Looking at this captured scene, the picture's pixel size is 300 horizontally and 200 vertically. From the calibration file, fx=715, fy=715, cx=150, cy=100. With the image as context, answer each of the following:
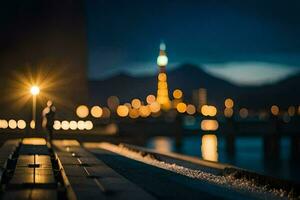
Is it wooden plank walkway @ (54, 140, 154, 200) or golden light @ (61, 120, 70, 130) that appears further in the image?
golden light @ (61, 120, 70, 130)

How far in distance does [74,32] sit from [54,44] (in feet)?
7.50

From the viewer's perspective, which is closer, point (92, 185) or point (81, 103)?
point (92, 185)

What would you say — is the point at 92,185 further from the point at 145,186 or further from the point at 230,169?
the point at 230,169

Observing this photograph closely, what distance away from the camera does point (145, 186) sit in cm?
1247

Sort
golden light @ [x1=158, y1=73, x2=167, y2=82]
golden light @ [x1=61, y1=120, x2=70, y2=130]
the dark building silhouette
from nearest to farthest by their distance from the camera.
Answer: golden light @ [x1=61, y1=120, x2=70, y2=130] < the dark building silhouette < golden light @ [x1=158, y1=73, x2=167, y2=82]

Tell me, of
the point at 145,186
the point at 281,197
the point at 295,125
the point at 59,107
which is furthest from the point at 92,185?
the point at 295,125

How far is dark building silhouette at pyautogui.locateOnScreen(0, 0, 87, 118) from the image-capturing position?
61.0 metres

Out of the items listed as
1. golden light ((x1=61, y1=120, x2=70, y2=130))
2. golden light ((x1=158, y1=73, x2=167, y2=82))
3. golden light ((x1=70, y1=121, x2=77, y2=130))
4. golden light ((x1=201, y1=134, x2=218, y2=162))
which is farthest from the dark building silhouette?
golden light ((x1=158, y1=73, x2=167, y2=82))

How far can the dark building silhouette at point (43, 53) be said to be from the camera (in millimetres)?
60969

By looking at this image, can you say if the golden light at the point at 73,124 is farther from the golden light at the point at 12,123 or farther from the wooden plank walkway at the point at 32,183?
the wooden plank walkway at the point at 32,183

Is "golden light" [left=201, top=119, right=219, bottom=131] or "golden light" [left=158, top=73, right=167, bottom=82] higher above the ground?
"golden light" [left=158, top=73, right=167, bottom=82]

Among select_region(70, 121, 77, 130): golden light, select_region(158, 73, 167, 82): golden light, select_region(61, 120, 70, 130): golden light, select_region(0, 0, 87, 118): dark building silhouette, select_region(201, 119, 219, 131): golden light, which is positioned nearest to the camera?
select_region(61, 120, 70, 130): golden light

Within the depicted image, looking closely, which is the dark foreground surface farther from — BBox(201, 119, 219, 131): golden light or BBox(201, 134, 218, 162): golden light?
BBox(201, 119, 219, 131): golden light

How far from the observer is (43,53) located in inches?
2419
